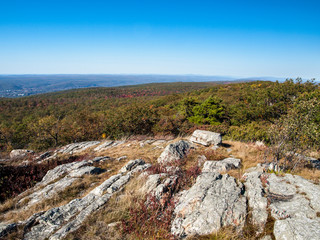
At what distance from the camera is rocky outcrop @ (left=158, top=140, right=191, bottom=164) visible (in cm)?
793

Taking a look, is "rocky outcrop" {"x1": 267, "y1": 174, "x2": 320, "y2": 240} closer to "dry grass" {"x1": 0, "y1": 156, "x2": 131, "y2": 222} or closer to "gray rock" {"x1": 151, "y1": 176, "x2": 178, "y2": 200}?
"gray rock" {"x1": 151, "y1": 176, "x2": 178, "y2": 200}

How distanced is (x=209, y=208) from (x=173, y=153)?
14.2ft

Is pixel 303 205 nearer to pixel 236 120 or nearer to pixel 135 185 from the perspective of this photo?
pixel 135 185

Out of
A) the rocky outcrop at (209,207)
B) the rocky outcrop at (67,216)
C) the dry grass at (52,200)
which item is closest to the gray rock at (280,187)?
the rocky outcrop at (209,207)

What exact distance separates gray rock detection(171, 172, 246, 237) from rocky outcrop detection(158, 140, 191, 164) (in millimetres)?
2896

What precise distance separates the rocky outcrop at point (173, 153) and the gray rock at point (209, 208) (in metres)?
2.90

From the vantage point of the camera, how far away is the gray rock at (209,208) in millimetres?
3582

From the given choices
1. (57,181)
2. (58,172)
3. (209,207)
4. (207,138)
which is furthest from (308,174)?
(58,172)

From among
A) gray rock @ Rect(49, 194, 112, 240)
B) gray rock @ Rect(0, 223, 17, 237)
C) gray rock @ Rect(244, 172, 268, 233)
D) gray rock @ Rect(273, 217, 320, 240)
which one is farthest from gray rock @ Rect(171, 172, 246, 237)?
gray rock @ Rect(0, 223, 17, 237)

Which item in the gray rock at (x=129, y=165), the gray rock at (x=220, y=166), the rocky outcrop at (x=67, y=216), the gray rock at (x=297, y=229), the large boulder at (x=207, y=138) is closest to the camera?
the gray rock at (x=297, y=229)

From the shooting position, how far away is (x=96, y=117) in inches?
841

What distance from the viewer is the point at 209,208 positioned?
4000 mm

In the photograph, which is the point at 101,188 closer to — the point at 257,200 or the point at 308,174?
the point at 257,200

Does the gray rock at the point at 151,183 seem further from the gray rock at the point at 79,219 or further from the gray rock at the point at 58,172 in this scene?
the gray rock at the point at 58,172
